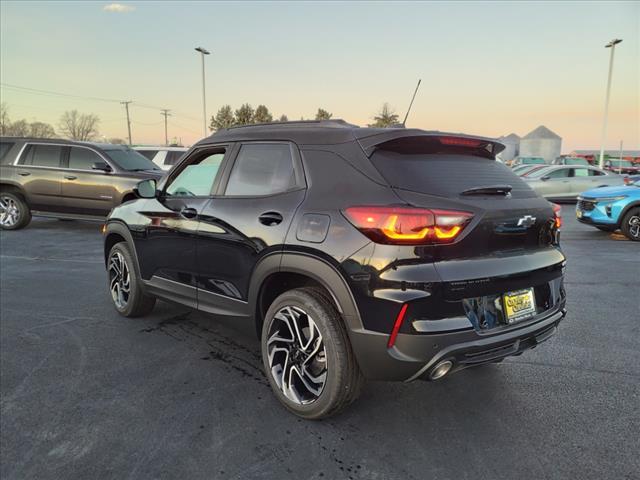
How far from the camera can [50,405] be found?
302 centimetres

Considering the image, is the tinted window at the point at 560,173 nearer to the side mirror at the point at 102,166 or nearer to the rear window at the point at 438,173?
the side mirror at the point at 102,166

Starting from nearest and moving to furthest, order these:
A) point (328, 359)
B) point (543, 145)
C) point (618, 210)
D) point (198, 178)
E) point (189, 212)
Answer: point (328, 359)
point (189, 212)
point (198, 178)
point (618, 210)
point (543, 145)

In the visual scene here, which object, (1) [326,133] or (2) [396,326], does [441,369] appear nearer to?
(2) [396,326]

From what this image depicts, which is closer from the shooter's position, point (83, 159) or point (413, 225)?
point (413, 225)

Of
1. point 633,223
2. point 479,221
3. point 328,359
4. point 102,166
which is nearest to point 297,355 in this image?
Result: point 328,359

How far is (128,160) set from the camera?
1045cm

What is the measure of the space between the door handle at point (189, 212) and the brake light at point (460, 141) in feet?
6.29

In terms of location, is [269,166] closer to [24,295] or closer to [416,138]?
[416,138]

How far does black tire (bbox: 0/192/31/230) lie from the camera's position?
409 inches

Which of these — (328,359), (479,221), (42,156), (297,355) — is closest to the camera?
(479,221)

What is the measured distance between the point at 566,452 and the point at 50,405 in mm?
3139

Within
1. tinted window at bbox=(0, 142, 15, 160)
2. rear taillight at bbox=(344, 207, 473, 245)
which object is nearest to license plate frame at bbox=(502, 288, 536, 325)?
rear taillight at bbox=(344, 207, 473, 245)

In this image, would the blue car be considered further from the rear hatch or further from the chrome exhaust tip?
the chrome exhaust tip

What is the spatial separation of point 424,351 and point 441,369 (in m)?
0.17
